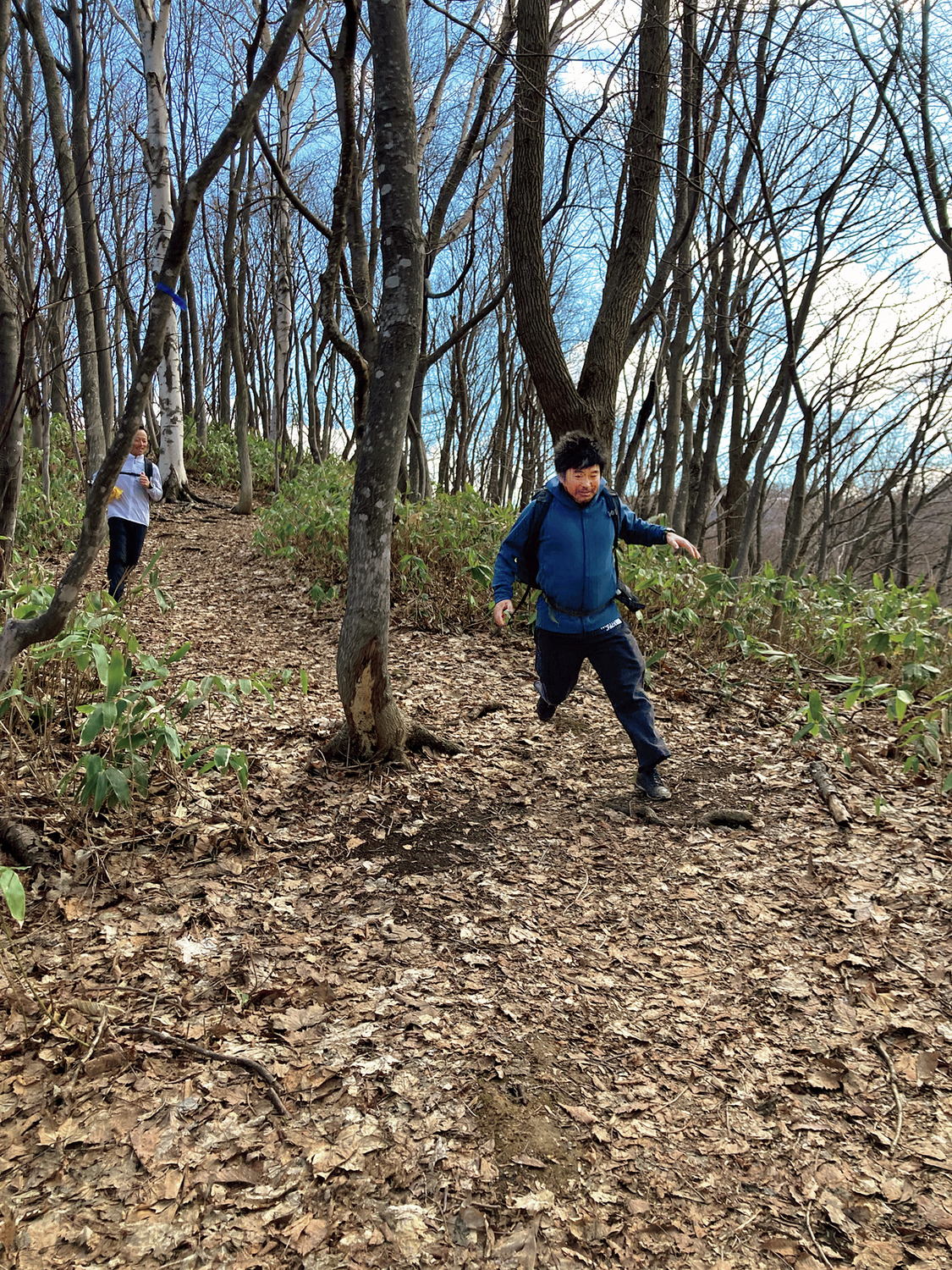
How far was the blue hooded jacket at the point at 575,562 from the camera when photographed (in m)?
3.66

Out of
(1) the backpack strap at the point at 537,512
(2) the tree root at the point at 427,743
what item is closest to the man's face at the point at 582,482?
(1) the backpack strap at the point at 537,512

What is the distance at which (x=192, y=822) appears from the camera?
125 inches

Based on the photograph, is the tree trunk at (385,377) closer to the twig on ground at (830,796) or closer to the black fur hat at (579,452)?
the black fur hat at (579,452)

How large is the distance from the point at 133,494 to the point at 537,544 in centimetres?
453

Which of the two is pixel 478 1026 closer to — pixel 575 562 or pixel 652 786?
pixel 652 786

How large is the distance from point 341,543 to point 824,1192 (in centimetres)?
695

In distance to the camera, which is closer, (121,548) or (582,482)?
(582,482)

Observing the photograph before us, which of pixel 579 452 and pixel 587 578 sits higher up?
pixel 579 452

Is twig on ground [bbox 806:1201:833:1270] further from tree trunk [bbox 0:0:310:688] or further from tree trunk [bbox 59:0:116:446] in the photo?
tree trunk [bbox 59:0:116:446]

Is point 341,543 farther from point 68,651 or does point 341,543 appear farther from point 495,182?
point 495,182

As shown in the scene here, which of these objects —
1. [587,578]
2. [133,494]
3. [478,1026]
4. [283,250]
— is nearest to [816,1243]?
[478,1026]

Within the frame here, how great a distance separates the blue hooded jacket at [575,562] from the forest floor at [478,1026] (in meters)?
1.03

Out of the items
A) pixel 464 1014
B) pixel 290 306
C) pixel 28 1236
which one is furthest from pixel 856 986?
pixel 290 306

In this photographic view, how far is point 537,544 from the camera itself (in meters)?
3.81
